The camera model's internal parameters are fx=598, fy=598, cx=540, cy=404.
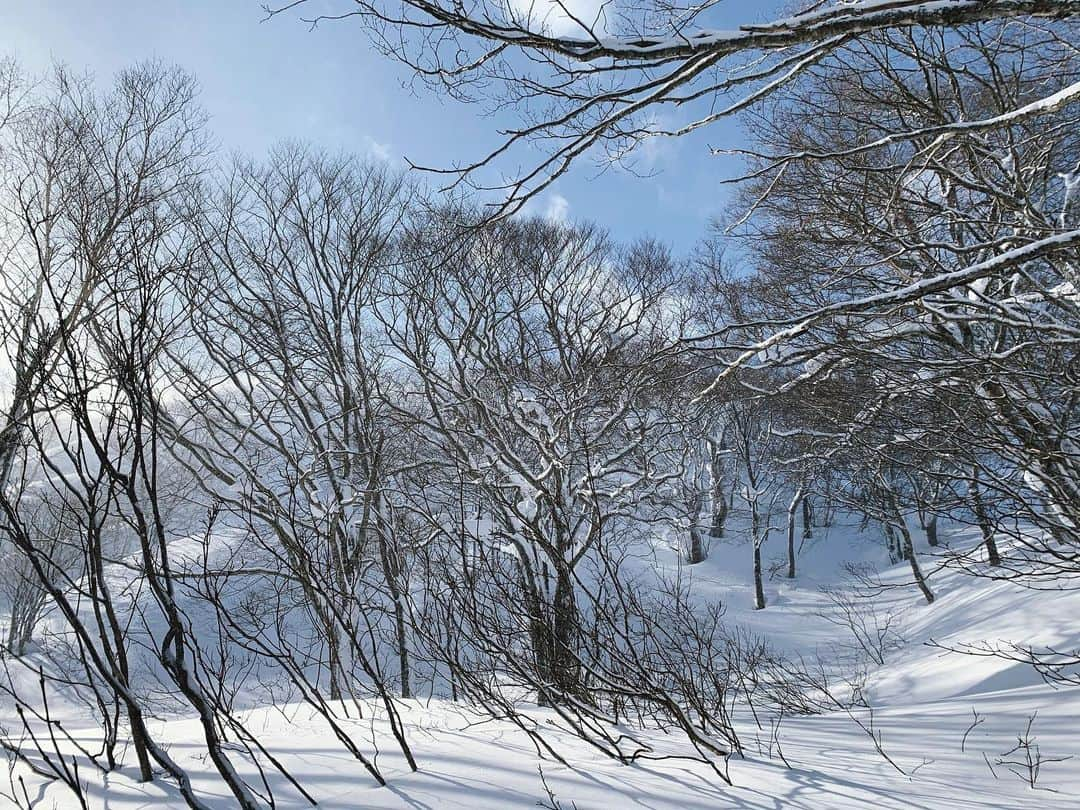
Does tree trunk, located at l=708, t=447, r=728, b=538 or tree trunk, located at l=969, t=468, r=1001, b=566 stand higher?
tree trunk, located at l=708, t=447, r=728, b=538

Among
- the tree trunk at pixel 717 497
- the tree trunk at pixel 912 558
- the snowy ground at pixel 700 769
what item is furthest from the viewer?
the tree trunk at pixel 717 497

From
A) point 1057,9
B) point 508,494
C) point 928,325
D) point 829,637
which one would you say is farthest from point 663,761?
point 829,637

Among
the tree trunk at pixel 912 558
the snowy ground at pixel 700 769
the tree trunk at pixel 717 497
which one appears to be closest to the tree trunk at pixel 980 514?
the snowy ground at pixel 700 769

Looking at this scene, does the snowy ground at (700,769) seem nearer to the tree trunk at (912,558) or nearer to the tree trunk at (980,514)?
the tree trunk at (980,514)

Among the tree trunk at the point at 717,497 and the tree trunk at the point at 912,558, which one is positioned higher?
the tree trunk at the point at 717,497

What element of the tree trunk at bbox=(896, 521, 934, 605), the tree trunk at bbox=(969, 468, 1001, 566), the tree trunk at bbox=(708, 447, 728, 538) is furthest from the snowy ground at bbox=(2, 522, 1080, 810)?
the tree trunk at bbox=(708, 447, 728, 538)

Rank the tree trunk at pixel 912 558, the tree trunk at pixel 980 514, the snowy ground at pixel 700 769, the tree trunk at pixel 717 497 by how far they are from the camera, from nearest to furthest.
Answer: the snowy ground at pixel 700 769, the tree trunk at pixel 980 514, the tree trunk at pixel 912 558, the tree trunk at pixel 717 497

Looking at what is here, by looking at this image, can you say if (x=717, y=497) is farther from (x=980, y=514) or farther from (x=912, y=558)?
(x=980, y=514)

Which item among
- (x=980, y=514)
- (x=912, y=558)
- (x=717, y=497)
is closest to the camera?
(x=980, y=514)

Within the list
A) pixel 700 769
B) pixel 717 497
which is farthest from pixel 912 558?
pixel 700 769

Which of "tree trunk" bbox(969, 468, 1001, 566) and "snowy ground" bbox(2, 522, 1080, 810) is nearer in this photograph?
"snowy ground" bbox(2, 522, 1080, 810)

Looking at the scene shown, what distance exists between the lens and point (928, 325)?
4.89 meters

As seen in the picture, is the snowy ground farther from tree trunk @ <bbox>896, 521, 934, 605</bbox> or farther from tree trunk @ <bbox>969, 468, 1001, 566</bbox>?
tree trunk @ <bbox>896, 521, 934, 605</bbox>

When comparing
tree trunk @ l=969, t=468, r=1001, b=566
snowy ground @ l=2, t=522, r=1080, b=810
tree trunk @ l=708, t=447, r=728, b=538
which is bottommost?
snowy ground @ l=2, t=522, r=1080, b=810
